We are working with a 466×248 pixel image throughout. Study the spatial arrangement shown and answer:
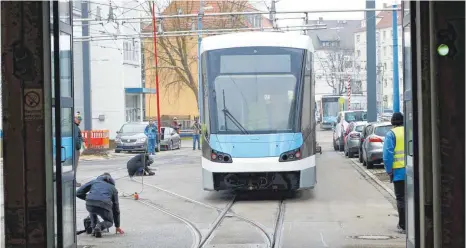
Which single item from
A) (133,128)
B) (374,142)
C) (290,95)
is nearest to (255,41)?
(290,95)

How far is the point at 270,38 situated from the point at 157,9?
110 ft

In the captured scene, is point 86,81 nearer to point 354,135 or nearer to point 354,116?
point 354,116

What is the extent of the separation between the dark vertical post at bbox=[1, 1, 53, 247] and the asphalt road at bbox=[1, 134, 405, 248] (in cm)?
467

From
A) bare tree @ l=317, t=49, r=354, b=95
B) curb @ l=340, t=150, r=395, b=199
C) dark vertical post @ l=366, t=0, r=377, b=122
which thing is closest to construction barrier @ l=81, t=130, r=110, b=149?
dark vertical post @ l=366, t=0, r=377, b=122

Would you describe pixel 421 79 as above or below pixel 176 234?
above

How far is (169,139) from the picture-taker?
1700 inches

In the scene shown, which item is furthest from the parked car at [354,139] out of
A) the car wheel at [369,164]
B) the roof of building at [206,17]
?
the roof of building at [206,17]

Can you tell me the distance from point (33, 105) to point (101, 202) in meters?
5.30

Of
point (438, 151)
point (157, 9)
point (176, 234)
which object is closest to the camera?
point (438, 151)

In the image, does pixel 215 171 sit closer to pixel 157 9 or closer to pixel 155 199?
pixel 155 199

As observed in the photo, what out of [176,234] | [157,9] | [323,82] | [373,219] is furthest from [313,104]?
[323,82]

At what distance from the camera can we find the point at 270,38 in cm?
1608

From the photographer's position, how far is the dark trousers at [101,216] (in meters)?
11.6

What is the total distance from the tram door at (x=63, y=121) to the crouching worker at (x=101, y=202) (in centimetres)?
329
